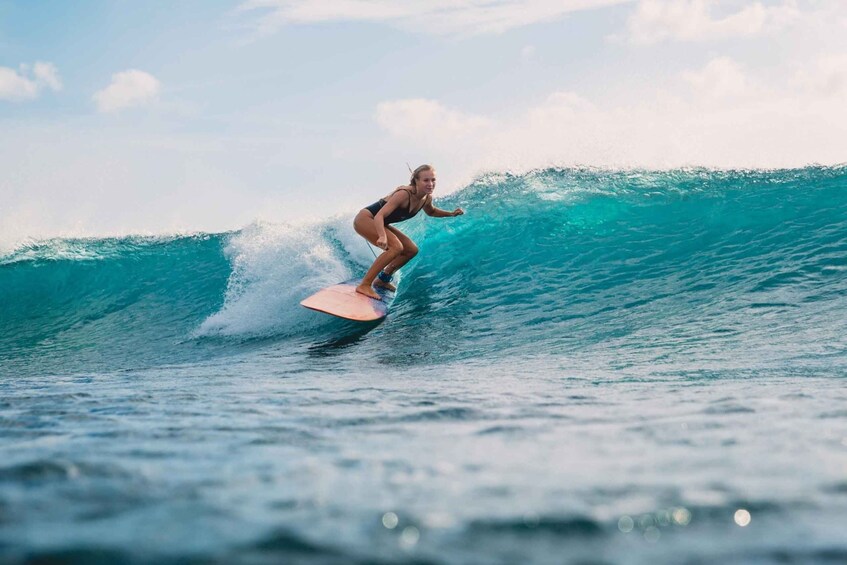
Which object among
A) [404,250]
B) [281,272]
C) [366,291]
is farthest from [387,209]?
[281,272]

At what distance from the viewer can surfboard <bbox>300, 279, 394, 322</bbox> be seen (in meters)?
8.82

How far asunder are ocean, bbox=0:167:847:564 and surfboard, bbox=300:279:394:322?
0.26 m

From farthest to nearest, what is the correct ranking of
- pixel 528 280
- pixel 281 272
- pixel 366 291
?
pixel 281 272, pixel 528 280, pixel 366 291

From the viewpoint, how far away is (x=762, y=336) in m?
6.47

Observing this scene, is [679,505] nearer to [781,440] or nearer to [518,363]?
[781,440]

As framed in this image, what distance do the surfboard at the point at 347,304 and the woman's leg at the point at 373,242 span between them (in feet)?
0.42

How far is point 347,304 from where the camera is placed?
903cm

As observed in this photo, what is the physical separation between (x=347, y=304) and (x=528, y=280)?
105 inches

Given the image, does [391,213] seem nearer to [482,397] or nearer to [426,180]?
[426,180]

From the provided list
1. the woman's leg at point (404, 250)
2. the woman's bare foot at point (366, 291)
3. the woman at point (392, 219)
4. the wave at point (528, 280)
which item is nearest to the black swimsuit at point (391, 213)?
the woman at point (392, 219)

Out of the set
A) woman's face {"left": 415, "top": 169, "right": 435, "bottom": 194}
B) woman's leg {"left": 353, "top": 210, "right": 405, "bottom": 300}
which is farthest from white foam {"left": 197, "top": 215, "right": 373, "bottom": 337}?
woman's face {"left": 415, "top": 169, "right": 435, "bottom": 194}

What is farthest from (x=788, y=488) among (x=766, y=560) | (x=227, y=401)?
(x=227, y=401)

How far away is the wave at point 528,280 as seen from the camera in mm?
7234

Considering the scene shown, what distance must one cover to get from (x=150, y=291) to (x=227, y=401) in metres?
9.63
